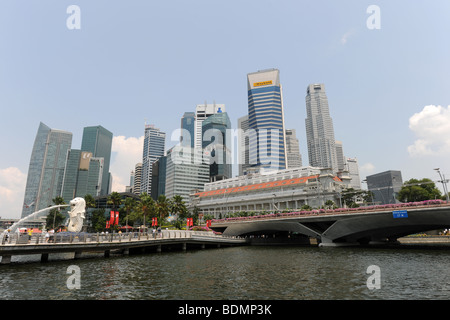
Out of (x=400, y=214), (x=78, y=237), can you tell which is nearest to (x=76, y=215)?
(x=78, y=237)

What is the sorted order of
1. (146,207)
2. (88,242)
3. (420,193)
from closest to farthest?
(88,242), (146,207), (420,193)

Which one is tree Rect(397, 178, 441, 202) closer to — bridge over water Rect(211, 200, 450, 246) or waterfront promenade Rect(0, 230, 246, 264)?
bridge over water Rect(211, 200, 450, 246)

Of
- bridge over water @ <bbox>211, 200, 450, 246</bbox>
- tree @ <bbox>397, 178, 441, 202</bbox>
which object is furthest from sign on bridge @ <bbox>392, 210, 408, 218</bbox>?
tree @ <bbox>397, 178, 441, 202</bbox>

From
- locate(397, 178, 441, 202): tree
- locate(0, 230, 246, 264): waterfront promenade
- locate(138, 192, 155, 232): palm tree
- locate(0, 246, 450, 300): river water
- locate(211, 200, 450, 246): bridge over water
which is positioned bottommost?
locate(0, 246, 450, 300): river water

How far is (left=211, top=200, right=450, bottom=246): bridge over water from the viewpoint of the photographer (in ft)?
165

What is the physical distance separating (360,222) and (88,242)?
2134 inches

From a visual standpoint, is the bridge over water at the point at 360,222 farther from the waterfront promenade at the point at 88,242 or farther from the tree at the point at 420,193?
the tree at the point at 420,193

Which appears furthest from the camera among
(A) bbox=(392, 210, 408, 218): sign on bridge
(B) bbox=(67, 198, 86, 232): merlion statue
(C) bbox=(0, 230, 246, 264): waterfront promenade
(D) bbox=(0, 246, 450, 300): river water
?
(A) bbox=(392, 210, 408, 218): sign on bridge

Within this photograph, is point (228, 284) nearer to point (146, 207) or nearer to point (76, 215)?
point (76, 215)

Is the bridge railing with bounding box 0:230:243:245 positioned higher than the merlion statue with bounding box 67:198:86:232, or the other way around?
the merlion statue with bounding box 67:198:86:232

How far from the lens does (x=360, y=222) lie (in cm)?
5891

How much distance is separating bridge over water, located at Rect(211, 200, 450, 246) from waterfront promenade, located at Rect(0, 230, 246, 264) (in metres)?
22.1
